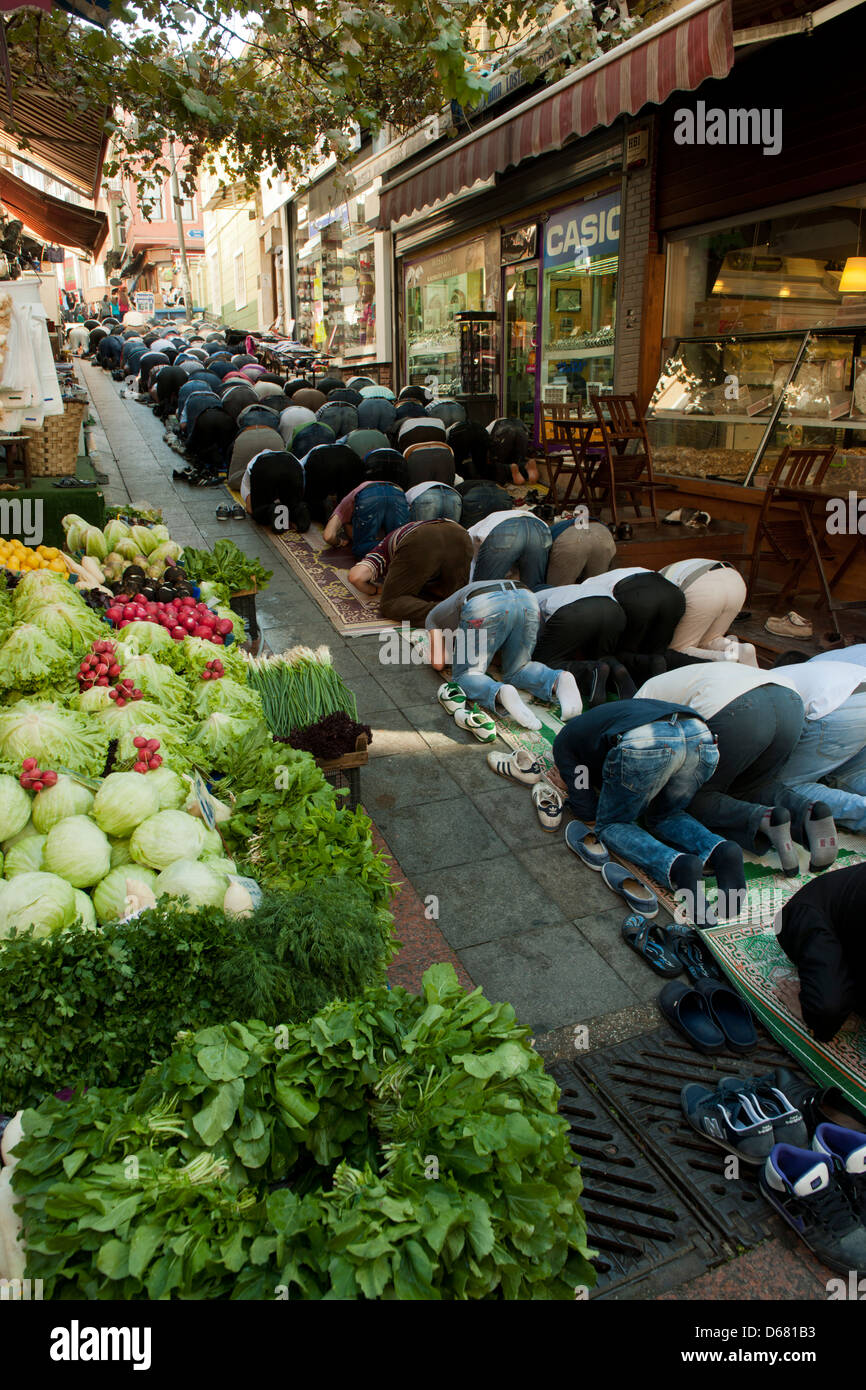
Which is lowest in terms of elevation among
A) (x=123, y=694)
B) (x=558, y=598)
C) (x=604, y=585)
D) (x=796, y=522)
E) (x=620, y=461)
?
(x=123, y=694)

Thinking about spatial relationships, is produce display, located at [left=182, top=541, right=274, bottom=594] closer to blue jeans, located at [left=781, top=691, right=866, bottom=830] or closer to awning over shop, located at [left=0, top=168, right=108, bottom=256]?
blue jeans, located at [left=781, top=691, right=866, bottom=830]

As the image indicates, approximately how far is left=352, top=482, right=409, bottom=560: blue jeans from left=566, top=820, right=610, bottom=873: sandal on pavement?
5101mm

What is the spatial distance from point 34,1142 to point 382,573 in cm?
697

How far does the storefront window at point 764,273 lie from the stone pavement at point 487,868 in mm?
6071

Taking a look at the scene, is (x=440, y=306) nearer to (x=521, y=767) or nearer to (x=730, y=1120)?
(x=521, y=767)

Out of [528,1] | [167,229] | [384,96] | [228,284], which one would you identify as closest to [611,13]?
[384,96]

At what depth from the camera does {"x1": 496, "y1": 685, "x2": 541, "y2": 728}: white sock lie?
604cm

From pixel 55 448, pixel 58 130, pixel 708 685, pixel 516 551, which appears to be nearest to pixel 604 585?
pixel 516 551

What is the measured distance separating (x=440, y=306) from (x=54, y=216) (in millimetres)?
8012

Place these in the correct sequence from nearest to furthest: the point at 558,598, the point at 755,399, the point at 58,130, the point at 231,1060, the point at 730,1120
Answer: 1. the point at 231,1060
2. the point at 730,1120
3. the point at 558,598
4. the point at 755,399
5. the point at 58,130

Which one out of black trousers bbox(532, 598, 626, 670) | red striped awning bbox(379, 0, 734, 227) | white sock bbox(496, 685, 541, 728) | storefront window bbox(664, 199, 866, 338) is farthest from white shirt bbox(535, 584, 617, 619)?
storefront window bbox(664, 199, 866, 338)

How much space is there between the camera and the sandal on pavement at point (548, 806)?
5.00 m

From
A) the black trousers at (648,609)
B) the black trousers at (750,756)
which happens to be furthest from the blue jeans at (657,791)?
the black trousers at (648,609)

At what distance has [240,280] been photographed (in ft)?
153
